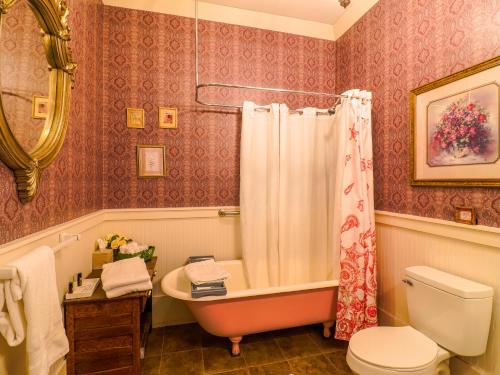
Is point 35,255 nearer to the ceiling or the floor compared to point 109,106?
nearer to the floor

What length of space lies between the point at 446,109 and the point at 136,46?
2441 millimetres

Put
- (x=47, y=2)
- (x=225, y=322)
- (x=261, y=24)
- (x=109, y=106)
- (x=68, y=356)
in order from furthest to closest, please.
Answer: (x=261, y=24)
(x=109, y=106)
(x=225, y=322)
(x=68, y=356)
(x=47, y=2)

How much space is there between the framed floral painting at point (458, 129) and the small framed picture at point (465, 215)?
147 millimetres

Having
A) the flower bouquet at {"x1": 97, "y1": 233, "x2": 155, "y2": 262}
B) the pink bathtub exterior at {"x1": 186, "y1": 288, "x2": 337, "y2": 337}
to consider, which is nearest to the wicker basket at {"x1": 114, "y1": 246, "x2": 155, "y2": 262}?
the flower bouquet at {"x1": 97, "y1": 233, "x2": 155, "y2": 262}

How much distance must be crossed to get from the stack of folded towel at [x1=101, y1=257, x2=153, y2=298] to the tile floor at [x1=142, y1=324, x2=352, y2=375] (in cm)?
74

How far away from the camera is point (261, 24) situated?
254 cm

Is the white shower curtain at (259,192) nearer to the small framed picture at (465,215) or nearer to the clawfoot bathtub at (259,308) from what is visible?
the clawfoot bathtub at (259,308)

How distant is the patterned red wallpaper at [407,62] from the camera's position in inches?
56.7

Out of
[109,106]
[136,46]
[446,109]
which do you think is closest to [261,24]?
[136,46]

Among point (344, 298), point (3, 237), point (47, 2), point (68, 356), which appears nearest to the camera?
point (3, 237)

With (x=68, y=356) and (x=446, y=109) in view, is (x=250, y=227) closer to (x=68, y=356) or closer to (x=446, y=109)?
(x=68, y=356)

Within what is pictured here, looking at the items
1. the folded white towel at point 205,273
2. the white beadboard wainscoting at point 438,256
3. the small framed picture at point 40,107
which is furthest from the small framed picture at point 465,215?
the small framed picture at point 40,107

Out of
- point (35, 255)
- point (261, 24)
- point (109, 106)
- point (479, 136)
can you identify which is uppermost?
point (261, 24)

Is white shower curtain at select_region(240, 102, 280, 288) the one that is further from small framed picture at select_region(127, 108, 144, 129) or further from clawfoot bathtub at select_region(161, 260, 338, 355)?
small framed picture at select_region(127, 108, 144, 129)
